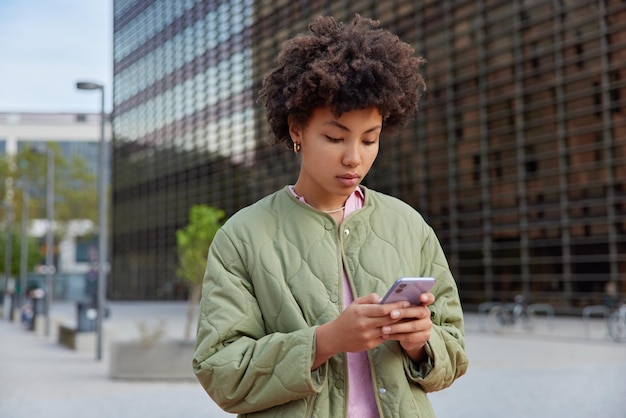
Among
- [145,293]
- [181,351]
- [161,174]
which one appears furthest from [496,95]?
[145,293]

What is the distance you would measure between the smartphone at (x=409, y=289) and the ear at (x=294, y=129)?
0.55 m

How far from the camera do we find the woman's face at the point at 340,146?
1.96 m

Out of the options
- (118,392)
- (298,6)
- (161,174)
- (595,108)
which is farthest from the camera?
(161,174)

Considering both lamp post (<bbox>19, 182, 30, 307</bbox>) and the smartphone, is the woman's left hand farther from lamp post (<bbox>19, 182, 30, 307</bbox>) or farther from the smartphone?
lamp post (<bbox>19, 182, 30, 307</bbox>)

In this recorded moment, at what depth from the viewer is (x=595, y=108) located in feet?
89.7

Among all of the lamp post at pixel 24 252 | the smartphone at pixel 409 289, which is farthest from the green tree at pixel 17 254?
the smartphone at pixel 409 289

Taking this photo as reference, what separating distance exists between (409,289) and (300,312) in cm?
35

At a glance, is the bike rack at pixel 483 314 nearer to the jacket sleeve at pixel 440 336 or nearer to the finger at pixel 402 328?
the jacket sleeve at pixel 440 336

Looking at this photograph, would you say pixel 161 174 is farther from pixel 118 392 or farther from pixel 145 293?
pixel 118 392

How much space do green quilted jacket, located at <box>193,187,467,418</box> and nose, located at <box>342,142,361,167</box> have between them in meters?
0.15

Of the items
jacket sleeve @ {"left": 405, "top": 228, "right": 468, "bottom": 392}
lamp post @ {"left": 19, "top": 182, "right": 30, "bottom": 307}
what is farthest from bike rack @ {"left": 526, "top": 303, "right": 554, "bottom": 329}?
lamp post @ {"left": 19, "top": 182, "right": 30, "bottom": 307}

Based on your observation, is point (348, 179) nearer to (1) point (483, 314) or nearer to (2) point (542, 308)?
(2) point (542, 308)

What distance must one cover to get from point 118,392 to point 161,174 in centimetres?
4419

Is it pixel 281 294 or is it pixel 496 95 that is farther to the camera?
pixel 496 95
